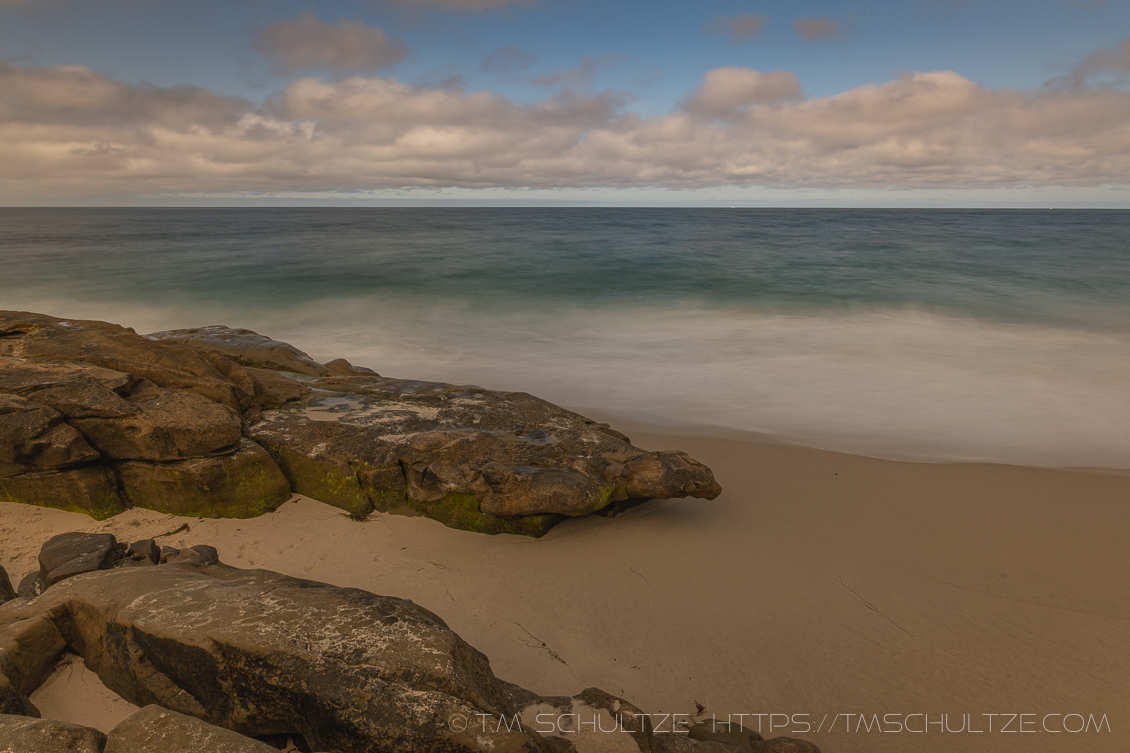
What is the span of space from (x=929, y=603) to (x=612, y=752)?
2.63m

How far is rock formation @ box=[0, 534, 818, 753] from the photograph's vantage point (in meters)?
2.13

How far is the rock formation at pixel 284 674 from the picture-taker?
2133 mm

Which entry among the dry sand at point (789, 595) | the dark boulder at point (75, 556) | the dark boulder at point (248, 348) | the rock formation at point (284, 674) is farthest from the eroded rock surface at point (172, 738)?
the dark boulder at point (248, 348)

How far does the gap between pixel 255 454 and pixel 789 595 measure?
401 centimetres

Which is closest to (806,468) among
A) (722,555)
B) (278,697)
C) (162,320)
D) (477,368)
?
(722,555)

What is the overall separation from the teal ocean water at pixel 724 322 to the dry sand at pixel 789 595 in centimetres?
194

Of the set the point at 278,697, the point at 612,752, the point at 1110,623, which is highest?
the point at 278,697

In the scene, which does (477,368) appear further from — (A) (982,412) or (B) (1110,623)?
(B) (1110,623)

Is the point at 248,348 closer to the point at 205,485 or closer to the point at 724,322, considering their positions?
the point at 205,485

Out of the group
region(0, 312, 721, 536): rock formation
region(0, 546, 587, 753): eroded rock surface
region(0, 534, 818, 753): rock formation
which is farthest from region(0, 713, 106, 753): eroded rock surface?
region(0, 312, 721, 536): rock formation

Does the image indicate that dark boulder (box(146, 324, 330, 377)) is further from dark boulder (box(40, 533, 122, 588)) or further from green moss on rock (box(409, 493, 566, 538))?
dark boulder (box(40, 533, 122, 588))

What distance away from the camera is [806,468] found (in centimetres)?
606

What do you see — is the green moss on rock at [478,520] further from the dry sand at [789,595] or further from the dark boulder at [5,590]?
the dark boulder at [5,590]

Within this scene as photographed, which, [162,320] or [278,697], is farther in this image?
[162,320]
